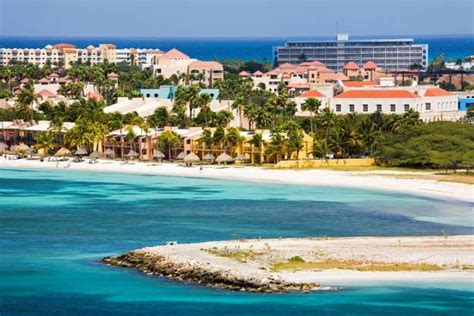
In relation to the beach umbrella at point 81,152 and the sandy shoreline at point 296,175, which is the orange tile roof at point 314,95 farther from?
the sandy shoreline at point 296,175

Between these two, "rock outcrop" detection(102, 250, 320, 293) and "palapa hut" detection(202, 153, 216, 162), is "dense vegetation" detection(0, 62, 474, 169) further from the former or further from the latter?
"rock outcrop" detection(102, 250, 320, 293)

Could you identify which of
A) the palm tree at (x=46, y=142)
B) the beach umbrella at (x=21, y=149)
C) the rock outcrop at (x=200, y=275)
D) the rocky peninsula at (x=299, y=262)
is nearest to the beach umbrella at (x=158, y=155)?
the palm tree at (x=46, y=142)

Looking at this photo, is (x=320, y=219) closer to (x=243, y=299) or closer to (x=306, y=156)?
(x=243, y=299)

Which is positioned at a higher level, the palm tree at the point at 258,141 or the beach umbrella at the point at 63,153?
the palm tree at the point at 258,141

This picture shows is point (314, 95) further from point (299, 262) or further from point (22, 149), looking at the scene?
point (299, 262)

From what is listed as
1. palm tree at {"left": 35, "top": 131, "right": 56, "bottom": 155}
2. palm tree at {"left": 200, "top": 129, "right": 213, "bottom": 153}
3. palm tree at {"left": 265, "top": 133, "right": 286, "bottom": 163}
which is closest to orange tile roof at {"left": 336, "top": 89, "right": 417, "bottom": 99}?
palm tree at {"left": 200, "top": 129, "right": 213, "bottom": 153}

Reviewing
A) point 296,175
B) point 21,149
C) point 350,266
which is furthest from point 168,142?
point 350,266
